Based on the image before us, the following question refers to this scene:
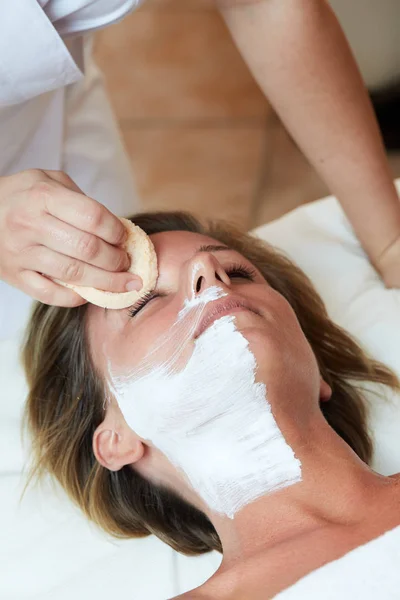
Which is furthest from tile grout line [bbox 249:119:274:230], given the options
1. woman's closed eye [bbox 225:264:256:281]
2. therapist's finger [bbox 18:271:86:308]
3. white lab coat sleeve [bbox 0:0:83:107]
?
therapist's finger [bbox 18:271:86:308]

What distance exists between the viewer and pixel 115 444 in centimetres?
116

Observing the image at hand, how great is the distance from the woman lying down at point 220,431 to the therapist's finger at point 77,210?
0.53 ft

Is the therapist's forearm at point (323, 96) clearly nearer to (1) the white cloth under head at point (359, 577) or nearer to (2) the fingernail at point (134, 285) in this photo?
(2) the fingernail at point (134, 285)

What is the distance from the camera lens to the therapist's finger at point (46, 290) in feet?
3.31

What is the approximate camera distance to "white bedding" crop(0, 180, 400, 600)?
1.19 metres

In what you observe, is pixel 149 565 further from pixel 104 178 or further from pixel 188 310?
pixel 104 178

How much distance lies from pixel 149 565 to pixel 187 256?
0.51 m

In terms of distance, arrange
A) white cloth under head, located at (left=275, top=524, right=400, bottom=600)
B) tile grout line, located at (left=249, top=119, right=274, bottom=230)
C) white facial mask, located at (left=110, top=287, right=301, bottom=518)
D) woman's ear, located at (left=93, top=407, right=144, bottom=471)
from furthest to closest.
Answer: tile grout line, located at (left=249, top=119, right=274, bottom=230)
woman's ear, located at (left=93, top=407, right=144, bottom=471)
white facial mask, located at (left=110, top=287, right=301, bottom=518)
white cloth under head, located at (left=275, top=524, right=400, bottom=600)

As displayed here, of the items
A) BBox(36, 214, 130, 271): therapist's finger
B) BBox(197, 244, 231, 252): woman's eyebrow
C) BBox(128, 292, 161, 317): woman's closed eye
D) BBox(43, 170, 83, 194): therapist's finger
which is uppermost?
BBox(43, 170, 83, 194): therapist's finger

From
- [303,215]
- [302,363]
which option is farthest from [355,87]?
[302,363]

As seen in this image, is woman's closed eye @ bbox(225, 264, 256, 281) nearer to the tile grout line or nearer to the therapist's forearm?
the therapist's forearm

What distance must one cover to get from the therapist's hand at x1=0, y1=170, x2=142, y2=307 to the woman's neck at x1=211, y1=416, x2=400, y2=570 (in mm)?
359

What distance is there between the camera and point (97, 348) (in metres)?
1.18

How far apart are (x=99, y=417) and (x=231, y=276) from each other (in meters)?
0.32
